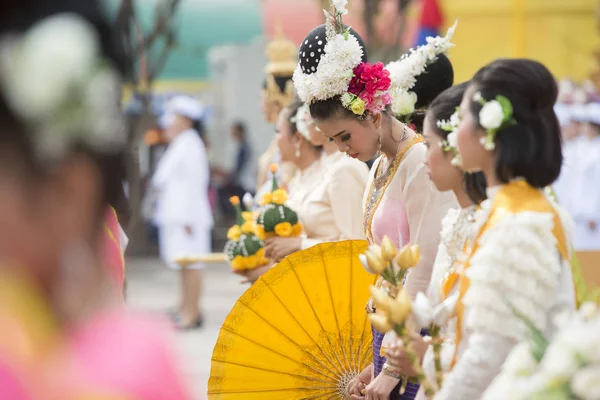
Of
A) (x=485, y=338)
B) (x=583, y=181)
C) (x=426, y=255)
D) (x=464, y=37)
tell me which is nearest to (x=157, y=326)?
(x=485, y=338)

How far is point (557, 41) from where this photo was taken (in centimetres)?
1303

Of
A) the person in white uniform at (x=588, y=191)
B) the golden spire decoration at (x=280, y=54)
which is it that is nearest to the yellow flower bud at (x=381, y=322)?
the golden spire decoration at (x=280, y=54)

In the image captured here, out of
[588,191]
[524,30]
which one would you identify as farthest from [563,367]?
[524,30]

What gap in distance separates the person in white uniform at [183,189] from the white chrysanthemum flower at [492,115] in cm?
793

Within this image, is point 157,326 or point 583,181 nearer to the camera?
point 157,326

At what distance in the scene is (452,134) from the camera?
2.74m

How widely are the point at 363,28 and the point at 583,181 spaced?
17.9ft

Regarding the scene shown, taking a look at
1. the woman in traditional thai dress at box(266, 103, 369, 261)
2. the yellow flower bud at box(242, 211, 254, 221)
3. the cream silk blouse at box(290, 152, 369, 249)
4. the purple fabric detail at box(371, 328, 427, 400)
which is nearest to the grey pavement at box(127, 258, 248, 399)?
the yellow flower bud at box(242, 211, 254, 221)

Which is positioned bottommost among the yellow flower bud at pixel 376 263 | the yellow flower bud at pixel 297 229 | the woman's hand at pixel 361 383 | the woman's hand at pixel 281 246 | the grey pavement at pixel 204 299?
the grey pavement at pixel 204 299

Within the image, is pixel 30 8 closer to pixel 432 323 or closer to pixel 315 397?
pixel 432 323

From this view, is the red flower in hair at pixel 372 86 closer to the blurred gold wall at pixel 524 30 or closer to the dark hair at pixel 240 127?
the blurred gold wall at pixel 524 30

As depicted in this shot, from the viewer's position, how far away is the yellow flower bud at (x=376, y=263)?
2.60 m

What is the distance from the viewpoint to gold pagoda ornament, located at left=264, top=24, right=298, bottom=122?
6992 millimetres

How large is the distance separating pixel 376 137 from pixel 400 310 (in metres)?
1.32
